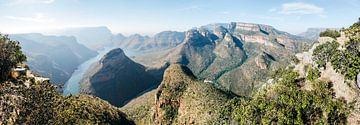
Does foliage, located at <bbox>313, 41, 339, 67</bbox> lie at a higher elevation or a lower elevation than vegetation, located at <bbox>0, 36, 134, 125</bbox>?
higher

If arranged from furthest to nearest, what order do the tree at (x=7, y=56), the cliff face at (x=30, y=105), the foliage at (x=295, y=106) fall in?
the tree at (x=7, y=56)
the foliage at (x=295, y=106)
the cliff face at (x=30, y=105)

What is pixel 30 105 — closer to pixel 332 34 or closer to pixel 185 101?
pixel 332 34

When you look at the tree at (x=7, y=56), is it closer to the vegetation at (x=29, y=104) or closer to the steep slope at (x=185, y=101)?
the vegetation at (x=29, y=104)

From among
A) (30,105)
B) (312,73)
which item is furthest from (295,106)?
(30,105)

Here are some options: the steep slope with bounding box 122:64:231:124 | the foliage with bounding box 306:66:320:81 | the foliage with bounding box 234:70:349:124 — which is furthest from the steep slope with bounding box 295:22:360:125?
the steep slope with bounding box 122:64:231:124

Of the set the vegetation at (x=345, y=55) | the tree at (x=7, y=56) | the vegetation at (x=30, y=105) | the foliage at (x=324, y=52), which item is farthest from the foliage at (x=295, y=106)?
the tree at (x=7, y=56)

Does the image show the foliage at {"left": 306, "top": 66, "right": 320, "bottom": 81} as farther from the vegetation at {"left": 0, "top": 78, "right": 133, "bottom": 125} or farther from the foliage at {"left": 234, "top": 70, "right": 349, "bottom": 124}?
the vegetation at {"left": 0, "top": 78, "right": 133, "bottom": 125}
